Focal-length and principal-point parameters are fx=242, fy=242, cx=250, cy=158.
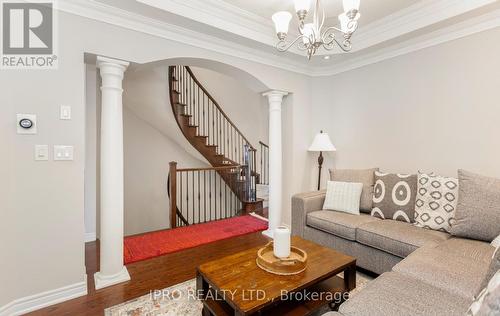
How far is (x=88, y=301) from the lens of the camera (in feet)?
6.27

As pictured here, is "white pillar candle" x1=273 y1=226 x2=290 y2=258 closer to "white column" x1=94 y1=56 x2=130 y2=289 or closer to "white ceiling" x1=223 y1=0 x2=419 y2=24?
"white column" x1=94 y1=56 x2=130 y2=289

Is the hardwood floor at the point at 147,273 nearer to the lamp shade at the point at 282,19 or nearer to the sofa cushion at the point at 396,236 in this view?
the sofa cushion at the point at 396,236

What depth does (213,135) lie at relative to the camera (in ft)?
16.9

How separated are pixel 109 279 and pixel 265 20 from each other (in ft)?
9.73

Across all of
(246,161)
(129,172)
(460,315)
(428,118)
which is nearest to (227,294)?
(460,315)

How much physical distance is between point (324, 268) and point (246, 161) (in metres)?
3.63

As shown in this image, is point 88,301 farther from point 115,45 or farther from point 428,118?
point 428,118

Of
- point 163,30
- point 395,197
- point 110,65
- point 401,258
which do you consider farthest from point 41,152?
point 395,197

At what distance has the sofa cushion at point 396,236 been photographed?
191 centimetres

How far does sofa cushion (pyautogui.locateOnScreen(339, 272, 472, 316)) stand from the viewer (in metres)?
1.07

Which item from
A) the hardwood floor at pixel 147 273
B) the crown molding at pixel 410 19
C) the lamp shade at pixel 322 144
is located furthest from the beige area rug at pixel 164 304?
the crown molding at pixel 410 19

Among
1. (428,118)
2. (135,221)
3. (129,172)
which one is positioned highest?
(428,118)

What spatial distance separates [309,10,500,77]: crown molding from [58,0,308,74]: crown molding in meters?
0.84

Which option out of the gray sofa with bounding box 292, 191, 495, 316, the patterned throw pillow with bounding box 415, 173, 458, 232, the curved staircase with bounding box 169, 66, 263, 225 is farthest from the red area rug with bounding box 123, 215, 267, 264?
the patterned throw pillow with bounding box 415, 173, 458, 232
